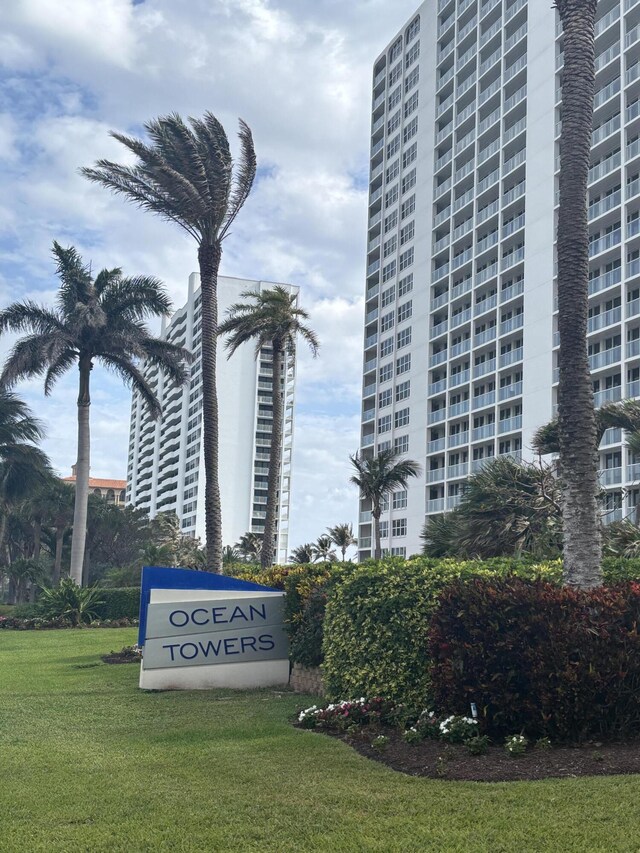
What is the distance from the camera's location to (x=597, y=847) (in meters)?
5.39

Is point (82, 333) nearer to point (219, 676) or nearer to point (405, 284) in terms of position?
point (219, 676)

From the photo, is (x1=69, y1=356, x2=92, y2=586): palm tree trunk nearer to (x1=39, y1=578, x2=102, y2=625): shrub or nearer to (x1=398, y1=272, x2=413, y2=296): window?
(x1=39, y1=578, x2=102, y2=625): shrub

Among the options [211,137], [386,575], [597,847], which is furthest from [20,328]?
[597,847]

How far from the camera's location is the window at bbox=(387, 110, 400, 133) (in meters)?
79.8

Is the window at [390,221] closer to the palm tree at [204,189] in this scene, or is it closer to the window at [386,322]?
the window at [386,322]

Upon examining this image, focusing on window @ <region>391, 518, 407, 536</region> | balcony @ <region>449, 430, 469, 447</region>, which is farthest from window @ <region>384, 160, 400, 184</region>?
window @ <region>391, 518, 407, 536</region>

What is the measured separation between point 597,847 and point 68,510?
243ft

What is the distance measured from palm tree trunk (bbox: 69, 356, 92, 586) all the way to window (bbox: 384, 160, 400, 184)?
49.5 m

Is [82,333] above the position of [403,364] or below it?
below

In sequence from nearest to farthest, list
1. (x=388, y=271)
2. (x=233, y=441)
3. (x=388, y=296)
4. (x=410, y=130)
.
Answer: (x=410, y=130), (x=388, y=296), (x=388, y=271), (x=233, y=441)

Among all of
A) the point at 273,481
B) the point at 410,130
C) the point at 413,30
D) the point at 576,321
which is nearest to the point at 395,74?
the point at 413,30

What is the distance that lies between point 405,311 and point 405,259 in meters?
4.91

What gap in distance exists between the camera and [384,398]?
75.8 m

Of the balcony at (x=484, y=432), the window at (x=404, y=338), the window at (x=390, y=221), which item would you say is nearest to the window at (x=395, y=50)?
the window at (x=390, y=221)
